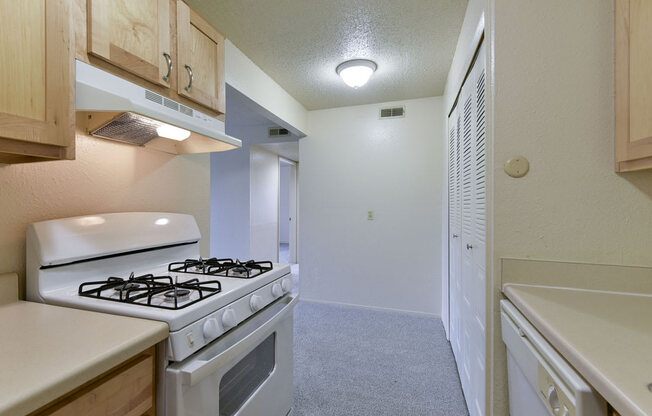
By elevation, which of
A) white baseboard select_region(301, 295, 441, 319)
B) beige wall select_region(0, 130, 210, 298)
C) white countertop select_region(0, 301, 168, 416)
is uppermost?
beige wall select_region(0, 130, 210, 298)

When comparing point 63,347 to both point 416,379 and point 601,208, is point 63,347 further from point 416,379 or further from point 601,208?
point 416,379

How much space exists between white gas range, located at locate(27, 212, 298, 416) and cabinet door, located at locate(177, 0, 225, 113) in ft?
2.18

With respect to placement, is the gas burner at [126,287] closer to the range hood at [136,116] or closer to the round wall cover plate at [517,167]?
the range hood at [136,116]

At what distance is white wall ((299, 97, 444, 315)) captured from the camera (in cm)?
308

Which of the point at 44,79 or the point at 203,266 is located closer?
the point at 44,79

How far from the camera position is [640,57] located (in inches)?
36.0

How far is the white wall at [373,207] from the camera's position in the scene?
10.1 feet

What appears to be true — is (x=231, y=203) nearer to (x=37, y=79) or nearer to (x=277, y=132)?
(x=277, y=132)

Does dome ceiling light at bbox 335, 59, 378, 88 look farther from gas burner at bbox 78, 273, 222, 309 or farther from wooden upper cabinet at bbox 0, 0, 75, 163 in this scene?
gas burner at bbox 78, 273, 222, 309

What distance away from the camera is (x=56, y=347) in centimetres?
68

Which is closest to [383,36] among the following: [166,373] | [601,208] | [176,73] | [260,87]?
[260,87]

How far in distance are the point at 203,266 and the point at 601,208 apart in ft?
5.57

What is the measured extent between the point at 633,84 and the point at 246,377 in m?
1.76

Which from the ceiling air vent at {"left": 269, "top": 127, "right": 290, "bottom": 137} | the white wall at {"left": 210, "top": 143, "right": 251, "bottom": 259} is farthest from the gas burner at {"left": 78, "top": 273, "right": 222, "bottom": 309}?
the ceiling air vent at {"left": 269, "top": 127, "right": 290, "bottom": 137}
